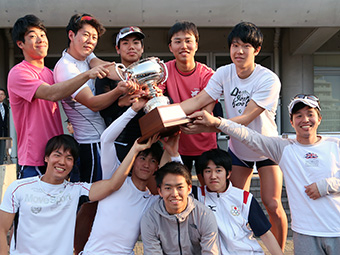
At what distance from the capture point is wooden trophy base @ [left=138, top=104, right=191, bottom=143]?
7.70 ft

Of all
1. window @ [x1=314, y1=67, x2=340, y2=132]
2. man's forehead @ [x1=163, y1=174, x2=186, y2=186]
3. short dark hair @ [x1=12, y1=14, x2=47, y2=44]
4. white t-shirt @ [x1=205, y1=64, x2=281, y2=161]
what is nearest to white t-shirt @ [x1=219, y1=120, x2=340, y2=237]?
white t-shirt @ [x1=205, y1=64, x2=281, y2=161]

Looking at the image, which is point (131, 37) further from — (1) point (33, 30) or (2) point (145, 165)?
(2) point (145, 165)

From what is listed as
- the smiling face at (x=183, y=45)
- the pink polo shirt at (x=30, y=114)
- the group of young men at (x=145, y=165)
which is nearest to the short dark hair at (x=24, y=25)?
the group of young men at (x=145, y=165)

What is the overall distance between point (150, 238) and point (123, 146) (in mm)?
794

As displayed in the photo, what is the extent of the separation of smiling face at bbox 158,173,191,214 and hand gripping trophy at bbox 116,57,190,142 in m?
0.35

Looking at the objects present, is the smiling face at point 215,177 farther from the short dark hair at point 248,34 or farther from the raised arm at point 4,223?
the raised arm at point 4,223

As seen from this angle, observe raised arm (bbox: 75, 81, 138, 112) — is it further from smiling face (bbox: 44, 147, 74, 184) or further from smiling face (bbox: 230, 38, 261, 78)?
smiling face (bbox: 230, 38, 261, 78)

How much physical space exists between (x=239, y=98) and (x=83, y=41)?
1359mm

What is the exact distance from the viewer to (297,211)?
265 centimetres

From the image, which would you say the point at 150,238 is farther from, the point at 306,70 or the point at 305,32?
the point at 306,70

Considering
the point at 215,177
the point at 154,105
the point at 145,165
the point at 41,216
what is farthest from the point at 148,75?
the point at 41,216

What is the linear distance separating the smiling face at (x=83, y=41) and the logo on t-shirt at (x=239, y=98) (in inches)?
49.2

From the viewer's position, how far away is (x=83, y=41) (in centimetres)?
287

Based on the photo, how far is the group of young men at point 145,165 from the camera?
259 centimetres
